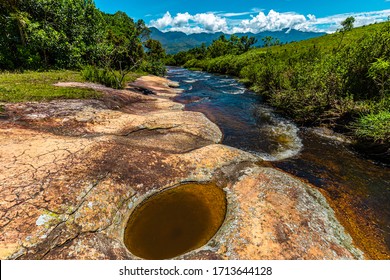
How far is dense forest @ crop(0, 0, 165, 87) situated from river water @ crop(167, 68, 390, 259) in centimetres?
1602

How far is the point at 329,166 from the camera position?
→ 10562 millimetres

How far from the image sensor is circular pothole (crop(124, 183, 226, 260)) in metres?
5.75

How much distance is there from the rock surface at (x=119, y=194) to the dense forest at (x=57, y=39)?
1653cm

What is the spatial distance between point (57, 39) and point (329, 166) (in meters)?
39.5

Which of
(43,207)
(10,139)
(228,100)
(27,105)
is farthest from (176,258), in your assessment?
(228,100)

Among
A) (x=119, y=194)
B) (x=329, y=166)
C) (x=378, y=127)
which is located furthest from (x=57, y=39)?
(x=378, y=127)

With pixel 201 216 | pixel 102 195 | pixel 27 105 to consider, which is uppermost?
pixel 27 105

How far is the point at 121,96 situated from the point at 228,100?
1285 cm

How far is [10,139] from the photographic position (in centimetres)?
954

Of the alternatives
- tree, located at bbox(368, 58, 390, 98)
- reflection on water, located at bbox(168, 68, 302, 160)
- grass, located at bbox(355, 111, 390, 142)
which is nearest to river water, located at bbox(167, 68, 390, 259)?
reflection on water, located at bbox(168, 68, 302, 160)

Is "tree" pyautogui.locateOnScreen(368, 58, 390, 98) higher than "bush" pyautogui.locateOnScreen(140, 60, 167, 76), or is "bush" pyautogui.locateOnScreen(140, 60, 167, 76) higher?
"tree" pyautogui.locateOnScreen(368, 58, 390, 98)

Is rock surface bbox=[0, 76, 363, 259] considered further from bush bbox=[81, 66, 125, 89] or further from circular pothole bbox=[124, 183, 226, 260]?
bush bbox=[81, 66, 125, 89]

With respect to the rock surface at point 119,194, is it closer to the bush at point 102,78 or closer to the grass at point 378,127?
the grass at point 378,127

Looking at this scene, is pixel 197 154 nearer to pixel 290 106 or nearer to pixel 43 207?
pixel 43 207
